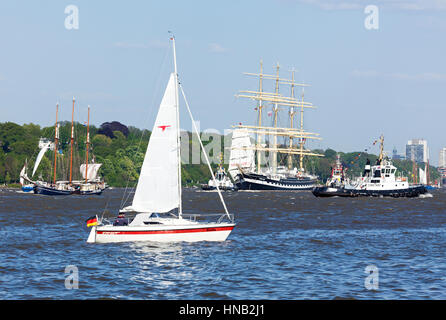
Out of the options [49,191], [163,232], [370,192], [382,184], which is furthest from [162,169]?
[49,191]

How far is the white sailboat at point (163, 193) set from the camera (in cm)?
4562

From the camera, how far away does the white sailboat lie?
4562 cm

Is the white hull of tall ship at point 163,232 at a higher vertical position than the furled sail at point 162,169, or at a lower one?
lower

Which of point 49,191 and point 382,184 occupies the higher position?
point 382,184

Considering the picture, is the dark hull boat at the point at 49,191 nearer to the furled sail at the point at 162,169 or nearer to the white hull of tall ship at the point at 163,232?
the white hull of tall ship at the point at 163,232

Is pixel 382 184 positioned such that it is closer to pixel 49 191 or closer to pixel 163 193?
pixel 49 191

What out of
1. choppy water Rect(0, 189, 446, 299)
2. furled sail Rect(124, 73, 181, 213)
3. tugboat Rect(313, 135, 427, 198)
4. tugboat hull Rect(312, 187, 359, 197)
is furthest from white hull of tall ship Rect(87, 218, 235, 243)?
tugboat hull Rect(312, 187, 359, 197)

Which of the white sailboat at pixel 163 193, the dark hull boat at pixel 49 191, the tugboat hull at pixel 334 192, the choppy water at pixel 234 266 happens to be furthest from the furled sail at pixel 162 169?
the dark hull boat at pixel 49 191

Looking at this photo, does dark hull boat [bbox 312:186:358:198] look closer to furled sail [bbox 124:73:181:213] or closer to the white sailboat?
the white sailboat

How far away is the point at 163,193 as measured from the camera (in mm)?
47094

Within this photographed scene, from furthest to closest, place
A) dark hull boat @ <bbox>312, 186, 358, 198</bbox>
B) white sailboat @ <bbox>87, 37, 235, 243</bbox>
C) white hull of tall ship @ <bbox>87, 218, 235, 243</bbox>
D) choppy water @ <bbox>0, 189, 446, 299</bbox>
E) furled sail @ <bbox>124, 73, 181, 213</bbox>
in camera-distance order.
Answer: dark hull boat @ <bbox>312, 186, 358, 198</bbox>, furled sail @ <bbox>124, 73, 181, 213</bbox>, white sailboat @ <bbox>87, 37, 235, 243</bbox>, white hull of tall ship @ <bbox>87, 218, 235, 243</bbox>, choppy water @ <bbox>0, 189, 446, 299</bbox>

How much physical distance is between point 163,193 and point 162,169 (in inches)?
68.1
